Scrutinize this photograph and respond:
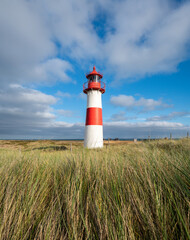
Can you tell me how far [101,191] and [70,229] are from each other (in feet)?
2.06

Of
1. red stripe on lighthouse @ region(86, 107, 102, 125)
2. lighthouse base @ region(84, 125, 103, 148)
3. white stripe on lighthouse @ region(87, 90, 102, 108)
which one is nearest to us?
lighthouse base @ region(84, 125, 103, 148)

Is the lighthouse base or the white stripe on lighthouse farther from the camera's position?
the white stripe on lighthouse

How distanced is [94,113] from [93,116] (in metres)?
0.34

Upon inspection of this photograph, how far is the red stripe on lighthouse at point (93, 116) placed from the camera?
13.3 m

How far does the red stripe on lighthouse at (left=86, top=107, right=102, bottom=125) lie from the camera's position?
43.6 ft

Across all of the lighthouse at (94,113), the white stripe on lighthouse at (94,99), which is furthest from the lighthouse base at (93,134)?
the white stripe on lighthouse at (94,99)

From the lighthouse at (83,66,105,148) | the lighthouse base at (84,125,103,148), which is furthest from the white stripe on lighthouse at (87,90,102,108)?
the lighthouse base at (84,125,103,148)

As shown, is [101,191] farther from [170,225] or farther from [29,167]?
[29,167]

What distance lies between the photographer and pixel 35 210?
1.74m

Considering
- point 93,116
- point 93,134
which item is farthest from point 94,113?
point 93,134

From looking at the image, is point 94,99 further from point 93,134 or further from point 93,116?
point 93,134

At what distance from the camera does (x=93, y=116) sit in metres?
13.4

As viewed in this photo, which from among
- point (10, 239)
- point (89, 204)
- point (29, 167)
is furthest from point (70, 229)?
point (29, 167)

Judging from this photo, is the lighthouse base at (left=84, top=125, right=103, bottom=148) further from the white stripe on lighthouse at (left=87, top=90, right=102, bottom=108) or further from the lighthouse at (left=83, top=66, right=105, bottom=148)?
the white stripe on lighthouse at (left=87, top=90, right=102, bottom=108)
